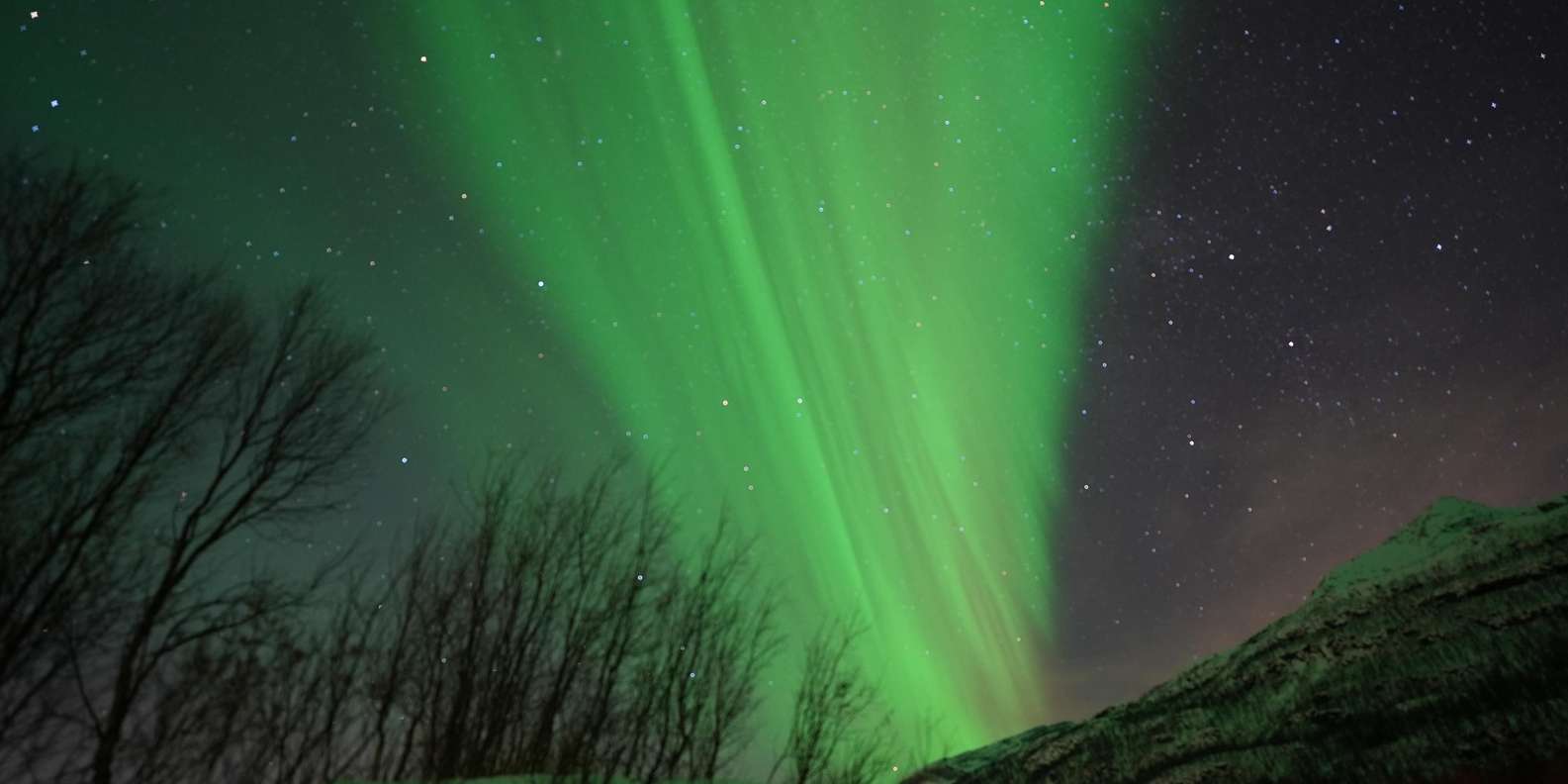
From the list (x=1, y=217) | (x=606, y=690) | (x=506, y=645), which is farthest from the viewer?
(x=506, y=645)

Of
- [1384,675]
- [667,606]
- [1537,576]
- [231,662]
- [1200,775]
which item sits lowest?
[1200,775]

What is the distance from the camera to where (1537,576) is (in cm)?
386

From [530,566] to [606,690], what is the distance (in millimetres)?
2087

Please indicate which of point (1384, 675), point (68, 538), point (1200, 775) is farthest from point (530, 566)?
point (1384, 675)

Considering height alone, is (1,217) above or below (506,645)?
above

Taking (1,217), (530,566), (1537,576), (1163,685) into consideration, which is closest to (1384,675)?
(1537,576)

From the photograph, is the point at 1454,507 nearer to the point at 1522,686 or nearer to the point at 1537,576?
the point at 1537,576

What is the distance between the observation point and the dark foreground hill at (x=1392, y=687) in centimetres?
314

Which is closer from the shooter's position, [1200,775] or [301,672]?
[1200,775]

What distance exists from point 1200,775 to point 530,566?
353 inches

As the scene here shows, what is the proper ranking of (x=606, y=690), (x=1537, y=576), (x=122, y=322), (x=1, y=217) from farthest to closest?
(x=606, y=690) < (x=122, y=322) < (x=1, y=217) < (x=1537, y=576)

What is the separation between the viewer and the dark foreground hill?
3145mm

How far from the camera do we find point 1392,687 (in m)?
3.85

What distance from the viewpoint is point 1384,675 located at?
13.2 ft
